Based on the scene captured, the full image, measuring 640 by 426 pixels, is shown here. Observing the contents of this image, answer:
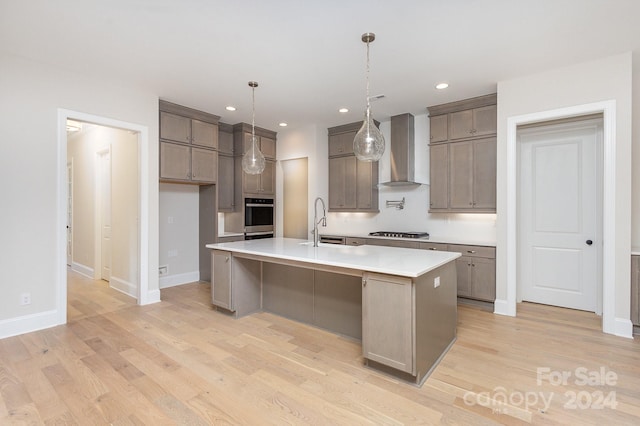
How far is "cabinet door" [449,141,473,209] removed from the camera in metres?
4.18

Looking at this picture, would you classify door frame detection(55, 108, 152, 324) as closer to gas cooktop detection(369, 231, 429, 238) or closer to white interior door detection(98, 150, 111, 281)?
white interior door detection(98, 150, 111, 281)

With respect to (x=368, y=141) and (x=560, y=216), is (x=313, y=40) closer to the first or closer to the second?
(x=368, y=141)

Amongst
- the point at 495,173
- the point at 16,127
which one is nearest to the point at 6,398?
the point at 16,127

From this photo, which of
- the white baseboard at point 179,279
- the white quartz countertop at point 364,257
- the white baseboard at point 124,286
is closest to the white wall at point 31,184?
the white baseboard at point 124,286

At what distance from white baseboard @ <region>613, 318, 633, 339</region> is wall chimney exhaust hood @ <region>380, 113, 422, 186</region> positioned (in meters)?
2.72

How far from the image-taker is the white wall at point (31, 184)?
3004mm

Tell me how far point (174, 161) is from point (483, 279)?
4.48 m

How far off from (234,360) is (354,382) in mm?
1012

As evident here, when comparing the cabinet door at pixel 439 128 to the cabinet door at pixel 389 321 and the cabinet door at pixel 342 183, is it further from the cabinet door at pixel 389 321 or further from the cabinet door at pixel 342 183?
the cabinet door at pixel 389 321

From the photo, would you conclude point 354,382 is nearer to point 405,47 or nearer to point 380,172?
point 405,47

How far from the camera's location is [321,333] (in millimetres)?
3072

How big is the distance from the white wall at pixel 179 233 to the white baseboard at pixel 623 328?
5613mm

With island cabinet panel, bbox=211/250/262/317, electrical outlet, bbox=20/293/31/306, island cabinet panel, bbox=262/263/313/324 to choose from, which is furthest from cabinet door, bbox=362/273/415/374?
electrical outlet, bbox=20/293/31/306

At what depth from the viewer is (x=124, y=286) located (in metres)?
4.59
